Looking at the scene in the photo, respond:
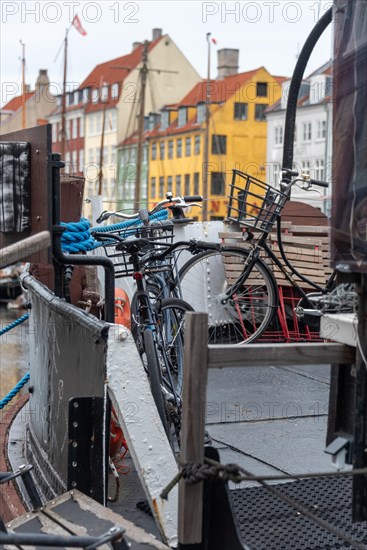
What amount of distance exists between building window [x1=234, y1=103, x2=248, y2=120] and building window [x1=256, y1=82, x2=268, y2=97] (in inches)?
63.4

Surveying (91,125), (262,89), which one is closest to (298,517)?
(262,89)

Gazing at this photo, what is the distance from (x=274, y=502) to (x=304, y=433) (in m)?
1.38

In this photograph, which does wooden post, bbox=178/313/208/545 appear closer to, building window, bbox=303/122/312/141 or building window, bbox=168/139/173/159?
building window, bbox=303/122/312/141

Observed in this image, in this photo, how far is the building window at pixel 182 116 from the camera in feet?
270

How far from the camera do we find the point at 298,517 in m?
4.28

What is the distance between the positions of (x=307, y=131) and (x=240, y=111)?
1156 cm

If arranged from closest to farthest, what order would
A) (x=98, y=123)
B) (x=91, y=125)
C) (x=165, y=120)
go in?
(x=165, y=120) < (x=98, y=123) < (x=91, y=125)

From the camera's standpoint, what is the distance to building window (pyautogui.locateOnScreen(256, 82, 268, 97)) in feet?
263

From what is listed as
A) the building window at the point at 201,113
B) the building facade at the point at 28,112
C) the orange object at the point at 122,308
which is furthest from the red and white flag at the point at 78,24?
the orange object at the point at 122,308

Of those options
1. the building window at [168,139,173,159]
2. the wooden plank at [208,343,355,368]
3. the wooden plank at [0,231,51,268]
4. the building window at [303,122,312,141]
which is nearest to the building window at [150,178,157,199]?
the building window at [168,139,173,159]

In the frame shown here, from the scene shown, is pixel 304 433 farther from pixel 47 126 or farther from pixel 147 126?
pixel 147 126

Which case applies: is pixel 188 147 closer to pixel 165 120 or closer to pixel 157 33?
pixel 165 120

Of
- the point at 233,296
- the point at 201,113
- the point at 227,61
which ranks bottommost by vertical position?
the point at 233,296

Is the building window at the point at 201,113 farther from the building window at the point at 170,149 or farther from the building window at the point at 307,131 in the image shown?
the building window at the point at 307,131
